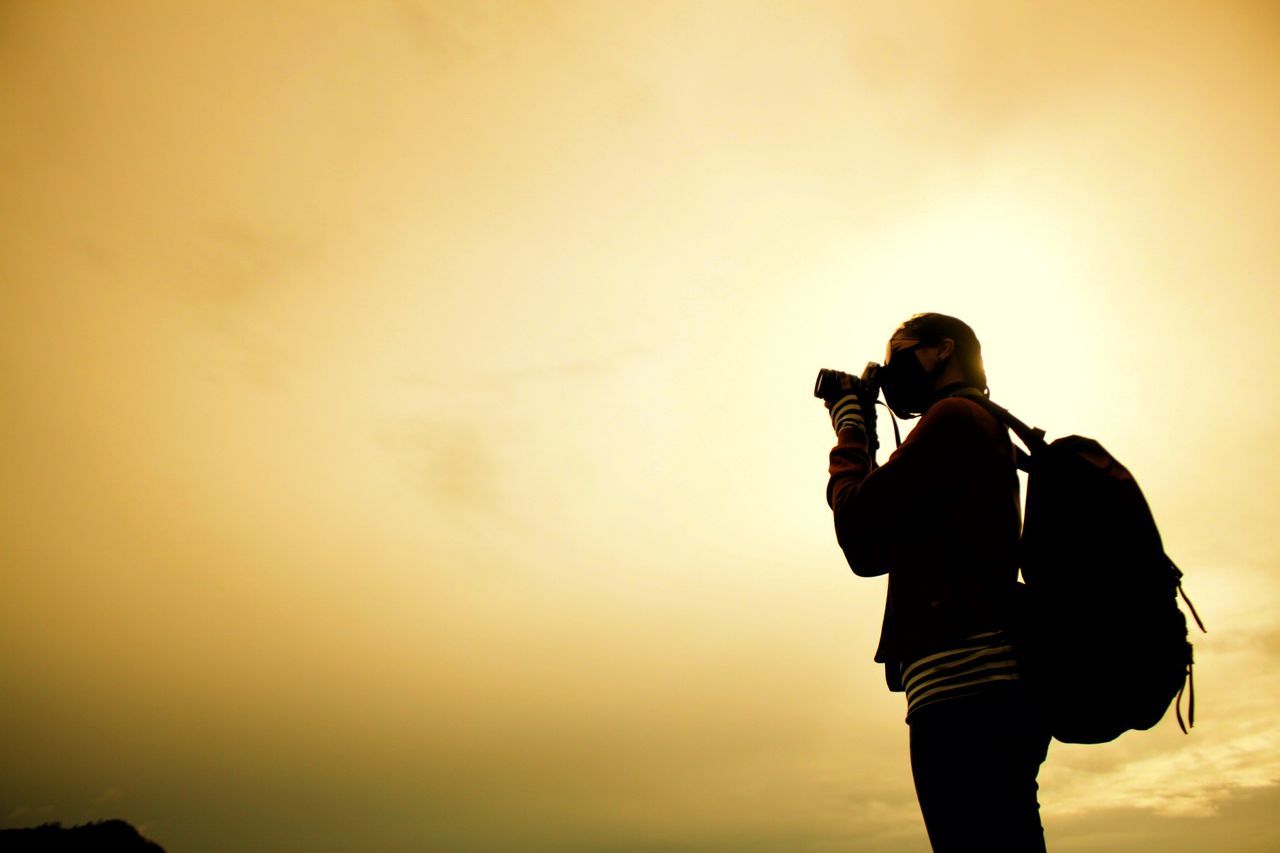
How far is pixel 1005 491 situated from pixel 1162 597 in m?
0.63

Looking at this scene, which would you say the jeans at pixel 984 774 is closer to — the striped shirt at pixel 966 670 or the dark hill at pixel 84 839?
the striped shirt at pixel 966 670

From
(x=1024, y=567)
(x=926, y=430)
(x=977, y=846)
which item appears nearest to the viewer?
(x=977, y=846)

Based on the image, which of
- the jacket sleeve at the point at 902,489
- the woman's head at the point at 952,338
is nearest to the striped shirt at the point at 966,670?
the jacket sleeve at the point at 902,489

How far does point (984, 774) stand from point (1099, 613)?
27.3 inches

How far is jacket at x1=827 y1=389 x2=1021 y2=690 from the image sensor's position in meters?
2.32

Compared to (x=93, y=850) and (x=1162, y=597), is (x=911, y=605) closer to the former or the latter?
(x=1162, y=597)

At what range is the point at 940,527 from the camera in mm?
2559

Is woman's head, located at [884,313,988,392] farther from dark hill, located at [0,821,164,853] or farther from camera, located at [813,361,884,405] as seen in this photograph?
dark hill, located at [0,821,164,853]

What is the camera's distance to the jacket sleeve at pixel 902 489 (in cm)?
249

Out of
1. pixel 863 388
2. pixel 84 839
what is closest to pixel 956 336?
pixel 863 388

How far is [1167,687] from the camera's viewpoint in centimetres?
201

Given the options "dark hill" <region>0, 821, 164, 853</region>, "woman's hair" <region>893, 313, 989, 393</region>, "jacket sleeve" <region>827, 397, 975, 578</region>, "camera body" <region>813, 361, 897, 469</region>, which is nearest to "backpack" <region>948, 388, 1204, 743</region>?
"jacket sleeve" <region>827, 397, 975, 578</region>

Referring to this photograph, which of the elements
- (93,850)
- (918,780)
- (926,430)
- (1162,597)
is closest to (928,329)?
(926,430)

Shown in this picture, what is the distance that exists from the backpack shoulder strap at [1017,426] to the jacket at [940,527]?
50 mm
